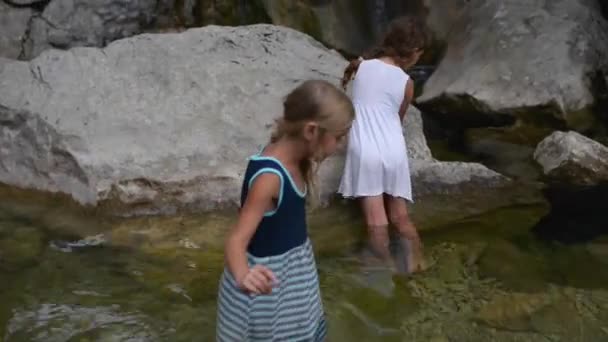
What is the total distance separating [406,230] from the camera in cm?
402

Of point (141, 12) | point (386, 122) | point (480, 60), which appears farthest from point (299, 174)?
point (141, 12)

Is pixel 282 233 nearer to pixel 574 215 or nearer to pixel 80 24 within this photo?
pixel 574 215

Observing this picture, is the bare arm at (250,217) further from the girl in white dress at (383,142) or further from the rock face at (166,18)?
the rock face at (166,18)

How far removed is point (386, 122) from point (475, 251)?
708 mm

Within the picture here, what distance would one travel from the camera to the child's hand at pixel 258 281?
7.42 ft

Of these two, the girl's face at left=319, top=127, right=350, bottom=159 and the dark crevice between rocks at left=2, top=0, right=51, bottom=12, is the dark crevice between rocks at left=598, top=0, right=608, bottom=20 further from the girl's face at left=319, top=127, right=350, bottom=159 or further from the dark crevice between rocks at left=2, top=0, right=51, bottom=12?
the girl's face at left=319, top=127, right=350, bottom=159

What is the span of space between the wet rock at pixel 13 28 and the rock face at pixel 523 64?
2.88 m

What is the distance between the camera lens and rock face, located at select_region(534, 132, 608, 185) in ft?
16.0

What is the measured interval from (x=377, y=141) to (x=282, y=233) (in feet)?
5.53

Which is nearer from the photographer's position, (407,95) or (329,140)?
(329,140)

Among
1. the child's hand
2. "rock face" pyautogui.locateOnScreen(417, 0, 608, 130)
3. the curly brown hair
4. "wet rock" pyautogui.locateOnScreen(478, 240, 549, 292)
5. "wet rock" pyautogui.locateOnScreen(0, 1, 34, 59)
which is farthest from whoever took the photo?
"wet rock" pyautogui.locateOnScreen(0, 1, 34, 59)

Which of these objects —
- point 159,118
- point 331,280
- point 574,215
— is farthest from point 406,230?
point 159,118

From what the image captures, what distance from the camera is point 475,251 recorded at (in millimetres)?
3980

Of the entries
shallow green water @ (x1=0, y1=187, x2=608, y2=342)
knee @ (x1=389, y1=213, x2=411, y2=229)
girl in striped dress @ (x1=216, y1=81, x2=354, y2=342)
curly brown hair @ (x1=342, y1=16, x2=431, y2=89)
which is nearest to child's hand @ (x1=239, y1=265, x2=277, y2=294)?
girl in striped dress @ (x1=216, y1=81, x2=354, y2=342)
